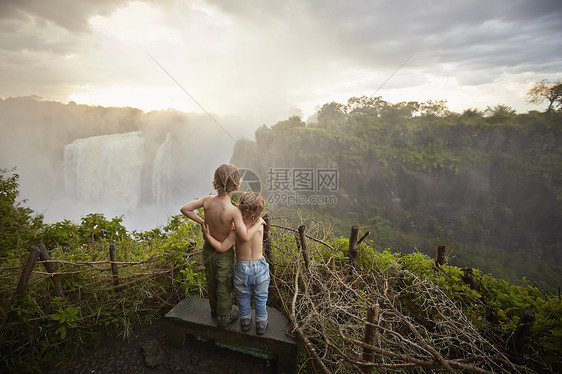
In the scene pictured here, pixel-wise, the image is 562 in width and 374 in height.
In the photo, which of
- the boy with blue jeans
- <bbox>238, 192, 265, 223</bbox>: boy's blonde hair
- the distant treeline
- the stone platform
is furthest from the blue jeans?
the distant treeline

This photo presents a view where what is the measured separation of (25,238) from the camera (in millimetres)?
5117

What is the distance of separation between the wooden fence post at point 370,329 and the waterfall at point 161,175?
115ft

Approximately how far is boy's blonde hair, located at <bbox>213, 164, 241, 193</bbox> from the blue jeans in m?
0.68

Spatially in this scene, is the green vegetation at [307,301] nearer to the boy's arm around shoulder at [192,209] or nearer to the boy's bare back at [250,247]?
the boy's bare back at [250,247]

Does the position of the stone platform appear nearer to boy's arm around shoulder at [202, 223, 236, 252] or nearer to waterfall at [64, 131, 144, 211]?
boy's arm around shoulder at [202, 223, 236, 252]

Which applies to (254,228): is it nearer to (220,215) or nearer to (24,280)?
(220,215)

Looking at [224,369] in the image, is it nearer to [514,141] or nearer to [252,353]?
[252,353]

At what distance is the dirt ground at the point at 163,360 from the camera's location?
7.36 ft

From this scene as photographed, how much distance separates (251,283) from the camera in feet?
6.89

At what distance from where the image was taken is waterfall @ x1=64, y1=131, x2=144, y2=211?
28.0m

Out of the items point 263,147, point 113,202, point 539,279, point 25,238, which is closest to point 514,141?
point 539,279

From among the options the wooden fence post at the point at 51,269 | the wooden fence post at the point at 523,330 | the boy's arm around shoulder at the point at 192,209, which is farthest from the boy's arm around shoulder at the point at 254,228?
the wooden fence post at the point at 523,330

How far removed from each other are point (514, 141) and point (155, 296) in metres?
A: 37.7

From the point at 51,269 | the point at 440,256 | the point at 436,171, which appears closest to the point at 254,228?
the point at 51,269
